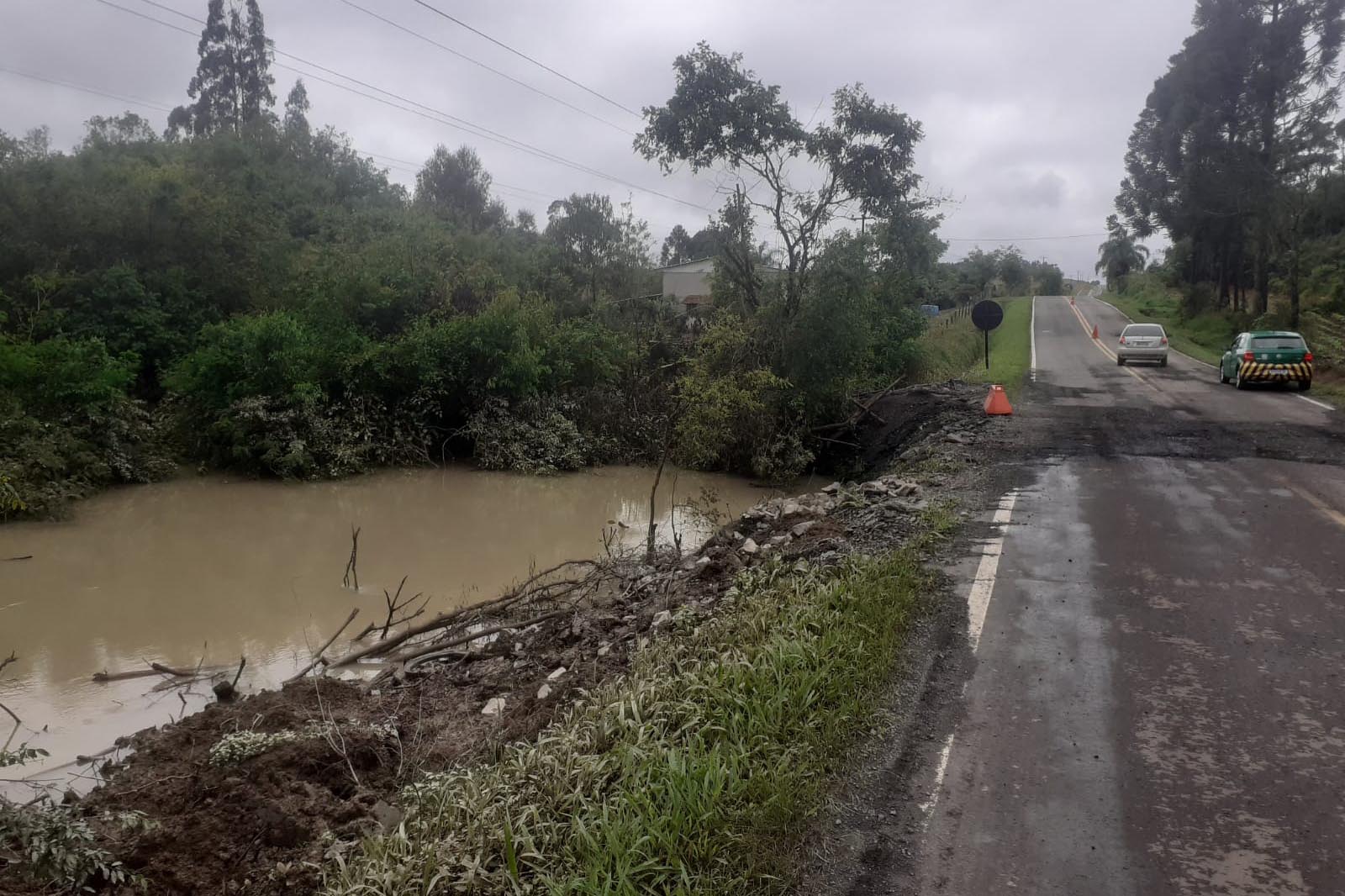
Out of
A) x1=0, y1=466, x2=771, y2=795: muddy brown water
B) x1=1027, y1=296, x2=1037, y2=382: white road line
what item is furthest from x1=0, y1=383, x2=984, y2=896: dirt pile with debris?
x1=1027, y1=296, x2=1037, y2=382: white road line

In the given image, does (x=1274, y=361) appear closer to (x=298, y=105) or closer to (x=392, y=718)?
(x=392, y=718)

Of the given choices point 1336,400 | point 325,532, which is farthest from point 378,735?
point 1336,400

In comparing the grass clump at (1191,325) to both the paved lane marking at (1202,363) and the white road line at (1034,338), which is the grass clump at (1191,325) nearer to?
the paved lane marking at (1202,363)

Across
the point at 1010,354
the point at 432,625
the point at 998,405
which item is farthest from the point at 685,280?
the point at 432,625

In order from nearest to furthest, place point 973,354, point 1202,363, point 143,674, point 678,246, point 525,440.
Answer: point 143,674 → point 525,440 → point 1202,363 → point 973,354 → point 678,246

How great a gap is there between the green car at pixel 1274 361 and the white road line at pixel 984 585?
52.1 feet

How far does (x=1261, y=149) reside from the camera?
3828 centimetres

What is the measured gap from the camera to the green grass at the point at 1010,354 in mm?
25422

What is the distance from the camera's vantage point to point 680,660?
6121 millimetres

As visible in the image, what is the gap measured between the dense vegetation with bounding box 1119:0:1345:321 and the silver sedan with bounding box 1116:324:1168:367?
6615 mm

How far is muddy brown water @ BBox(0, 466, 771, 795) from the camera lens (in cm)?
914

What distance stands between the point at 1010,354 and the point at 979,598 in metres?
30.2

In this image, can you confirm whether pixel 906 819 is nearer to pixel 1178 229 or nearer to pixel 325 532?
pixel 325 532

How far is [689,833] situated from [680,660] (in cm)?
219
